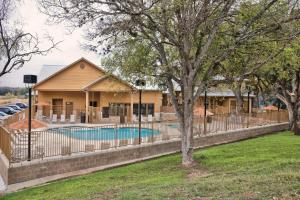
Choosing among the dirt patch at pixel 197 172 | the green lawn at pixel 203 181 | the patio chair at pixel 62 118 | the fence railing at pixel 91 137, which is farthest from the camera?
the patio chair at pixel 62 118

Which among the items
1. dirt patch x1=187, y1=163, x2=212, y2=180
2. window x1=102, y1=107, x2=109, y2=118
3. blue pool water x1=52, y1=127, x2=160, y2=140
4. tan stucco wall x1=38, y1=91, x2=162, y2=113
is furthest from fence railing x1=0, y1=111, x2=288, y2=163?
tan stucco wall x1=38, y1=91, x2=162, y2=113

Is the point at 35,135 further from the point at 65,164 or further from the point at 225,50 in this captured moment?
the point at 225,50

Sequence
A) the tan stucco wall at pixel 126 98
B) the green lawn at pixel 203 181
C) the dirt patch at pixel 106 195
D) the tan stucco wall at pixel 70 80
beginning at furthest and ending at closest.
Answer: the tan stucco wall at pixel 126 98, the tan stucco wall at pixel 70 80, the dirt patch at pixel 106 195, the green lawn at pixel 203 181

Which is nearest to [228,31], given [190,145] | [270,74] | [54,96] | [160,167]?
[190,145]

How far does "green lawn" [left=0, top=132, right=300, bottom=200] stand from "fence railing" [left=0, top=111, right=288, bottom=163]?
256 centimetres

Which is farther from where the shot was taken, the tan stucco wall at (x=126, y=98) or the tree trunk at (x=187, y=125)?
the tan stucco wall at (x=126, y=98)

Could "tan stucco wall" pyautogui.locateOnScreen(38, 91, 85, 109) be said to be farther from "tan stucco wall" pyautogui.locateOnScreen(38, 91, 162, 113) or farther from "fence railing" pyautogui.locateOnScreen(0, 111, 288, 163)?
"fence railing" pyautogui.locateOnScreen(0, 111, 288, 163)

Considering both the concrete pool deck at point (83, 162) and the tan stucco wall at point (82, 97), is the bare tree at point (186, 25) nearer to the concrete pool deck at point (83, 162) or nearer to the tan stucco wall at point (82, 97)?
the concrete pool deck at point (83, 162)

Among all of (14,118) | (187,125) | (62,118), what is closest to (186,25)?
(187,125)

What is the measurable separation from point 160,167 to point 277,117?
70.8 ft

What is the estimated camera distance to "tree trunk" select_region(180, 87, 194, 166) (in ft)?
45.1

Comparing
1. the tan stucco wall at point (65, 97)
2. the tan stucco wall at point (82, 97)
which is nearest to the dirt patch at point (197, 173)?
the tan stucco wall at point (82, 97)

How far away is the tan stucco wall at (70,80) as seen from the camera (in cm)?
4091

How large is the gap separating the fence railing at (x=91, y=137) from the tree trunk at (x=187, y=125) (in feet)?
15.8
